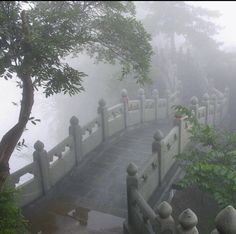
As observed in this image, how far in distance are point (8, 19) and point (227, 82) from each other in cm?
2062

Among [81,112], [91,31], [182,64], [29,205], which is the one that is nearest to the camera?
[91,31]

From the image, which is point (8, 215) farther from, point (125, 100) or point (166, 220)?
point (125, 100)

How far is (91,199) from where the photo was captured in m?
8.84

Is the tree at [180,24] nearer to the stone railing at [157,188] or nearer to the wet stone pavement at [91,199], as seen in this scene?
the stone railing at [157,188]

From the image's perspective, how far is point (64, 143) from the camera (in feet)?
31.0

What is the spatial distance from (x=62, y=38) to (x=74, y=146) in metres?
5.40

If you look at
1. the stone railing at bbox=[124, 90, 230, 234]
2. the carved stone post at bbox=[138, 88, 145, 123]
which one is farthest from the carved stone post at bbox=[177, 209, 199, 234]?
the carved stone post at bbox=[138, 88, 145, 123]

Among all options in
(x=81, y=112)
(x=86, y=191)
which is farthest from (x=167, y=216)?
(x=81, y=112)

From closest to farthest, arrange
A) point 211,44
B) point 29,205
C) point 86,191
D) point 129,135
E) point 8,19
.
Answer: point 8,19 → point 29,205 → point 86,191 → point 129,135 → point 211,44

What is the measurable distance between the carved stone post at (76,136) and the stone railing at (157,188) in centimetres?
259

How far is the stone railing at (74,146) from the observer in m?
8.36

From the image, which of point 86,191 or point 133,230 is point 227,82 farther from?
point 133,230

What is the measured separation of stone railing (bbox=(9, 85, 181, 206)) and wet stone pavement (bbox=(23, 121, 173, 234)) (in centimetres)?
27

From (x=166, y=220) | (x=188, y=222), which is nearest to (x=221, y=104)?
(x=166, y=220)
